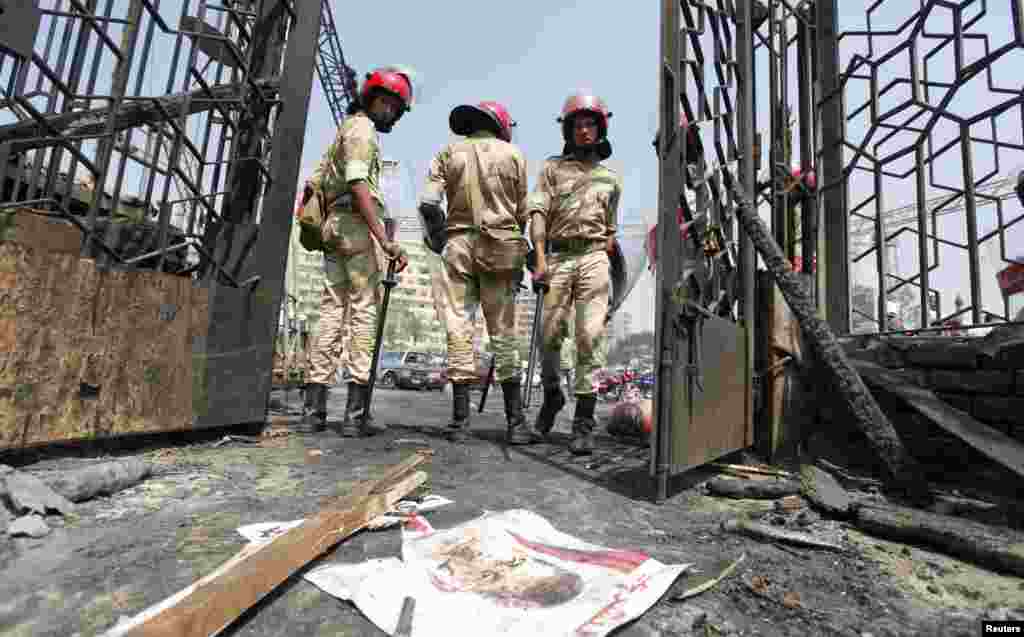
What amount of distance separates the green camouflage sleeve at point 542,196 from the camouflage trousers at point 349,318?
1141 millimetres

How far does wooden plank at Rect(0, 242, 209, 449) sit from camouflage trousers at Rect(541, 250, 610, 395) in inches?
83.5

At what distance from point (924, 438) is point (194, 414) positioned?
3.91 meters

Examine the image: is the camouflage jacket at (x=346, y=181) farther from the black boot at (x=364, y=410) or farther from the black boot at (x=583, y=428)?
the black boot at (x=583, y=428)

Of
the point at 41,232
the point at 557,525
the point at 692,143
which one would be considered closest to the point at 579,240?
the point at 692,143

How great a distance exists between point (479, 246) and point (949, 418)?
2703 mm

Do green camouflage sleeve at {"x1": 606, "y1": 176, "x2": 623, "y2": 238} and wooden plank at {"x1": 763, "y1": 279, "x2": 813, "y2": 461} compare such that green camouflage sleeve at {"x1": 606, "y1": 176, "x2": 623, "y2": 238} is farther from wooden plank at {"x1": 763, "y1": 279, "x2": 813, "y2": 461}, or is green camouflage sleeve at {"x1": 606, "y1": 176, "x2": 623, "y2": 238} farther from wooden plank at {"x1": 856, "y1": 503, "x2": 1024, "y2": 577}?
wooden plank at {"x1": 856, "y1": 503, "x2": 1024, "y2": 577}

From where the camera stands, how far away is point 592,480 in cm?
254

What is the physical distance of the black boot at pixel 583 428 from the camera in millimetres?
3148

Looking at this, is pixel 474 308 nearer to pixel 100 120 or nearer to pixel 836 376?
pixel 836 376

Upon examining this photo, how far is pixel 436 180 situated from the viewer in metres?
3.69

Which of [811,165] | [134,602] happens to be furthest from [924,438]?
[134,602]

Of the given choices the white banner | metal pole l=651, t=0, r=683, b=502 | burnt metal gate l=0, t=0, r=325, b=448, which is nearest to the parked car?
burnt metal gate l=0, t=0, r=325, b=448

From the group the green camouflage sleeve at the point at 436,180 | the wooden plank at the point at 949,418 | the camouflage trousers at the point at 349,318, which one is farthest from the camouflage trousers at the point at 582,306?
the wooden plank at the point at 949,418

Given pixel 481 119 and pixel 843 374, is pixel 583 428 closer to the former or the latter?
pixel 843 374
